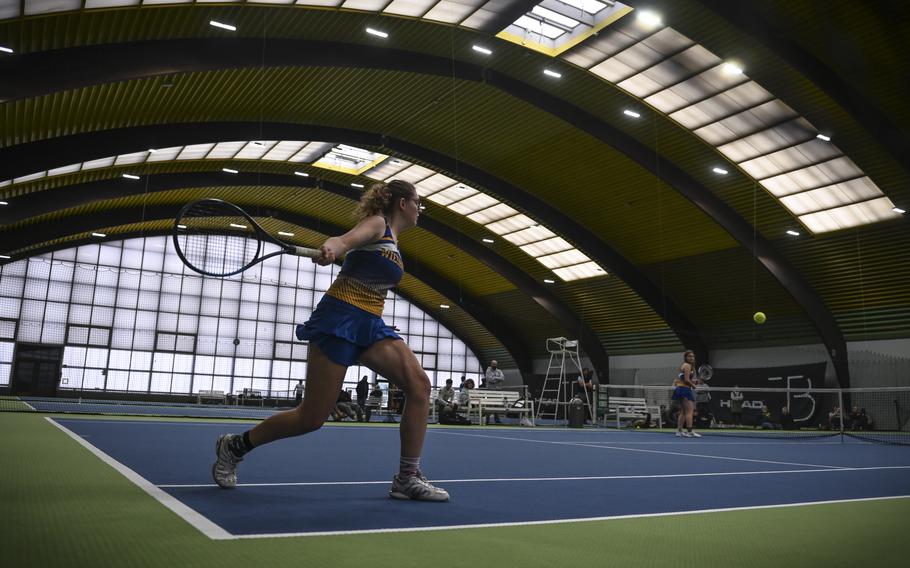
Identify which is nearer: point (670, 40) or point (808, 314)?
point (670, 40)

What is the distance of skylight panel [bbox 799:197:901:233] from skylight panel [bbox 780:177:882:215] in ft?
0.81

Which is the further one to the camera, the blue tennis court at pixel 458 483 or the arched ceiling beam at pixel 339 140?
the arched ceiling beam at pixel 339 140

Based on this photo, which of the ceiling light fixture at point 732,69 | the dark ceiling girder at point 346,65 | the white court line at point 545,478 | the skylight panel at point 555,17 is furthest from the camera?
the skylight panel at point 555,17

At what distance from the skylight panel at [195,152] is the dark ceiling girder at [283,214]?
3.98 feet

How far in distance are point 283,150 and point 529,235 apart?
11817 mm

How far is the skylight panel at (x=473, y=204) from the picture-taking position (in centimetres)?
2920

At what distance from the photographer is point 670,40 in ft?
56.0

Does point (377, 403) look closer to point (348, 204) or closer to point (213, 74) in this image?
point (213, 74)

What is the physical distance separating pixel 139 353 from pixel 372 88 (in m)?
23.1

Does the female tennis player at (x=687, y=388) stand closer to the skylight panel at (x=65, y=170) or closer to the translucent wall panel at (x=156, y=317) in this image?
the skylight panel at (x=65, y=170)

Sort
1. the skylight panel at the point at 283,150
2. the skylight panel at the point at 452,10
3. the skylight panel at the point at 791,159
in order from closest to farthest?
the skylight panel at the point at 452,10
the skylight panel at the point at 791,159
the skylight panel at the point at 283,150

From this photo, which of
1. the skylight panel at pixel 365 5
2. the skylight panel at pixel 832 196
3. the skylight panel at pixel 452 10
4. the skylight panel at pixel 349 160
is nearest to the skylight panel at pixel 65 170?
the skylight panel at pixel 349 160

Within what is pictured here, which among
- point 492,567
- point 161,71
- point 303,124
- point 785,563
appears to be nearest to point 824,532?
point 785,563

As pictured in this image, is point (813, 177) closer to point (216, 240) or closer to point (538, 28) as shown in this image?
point (538, 28)
